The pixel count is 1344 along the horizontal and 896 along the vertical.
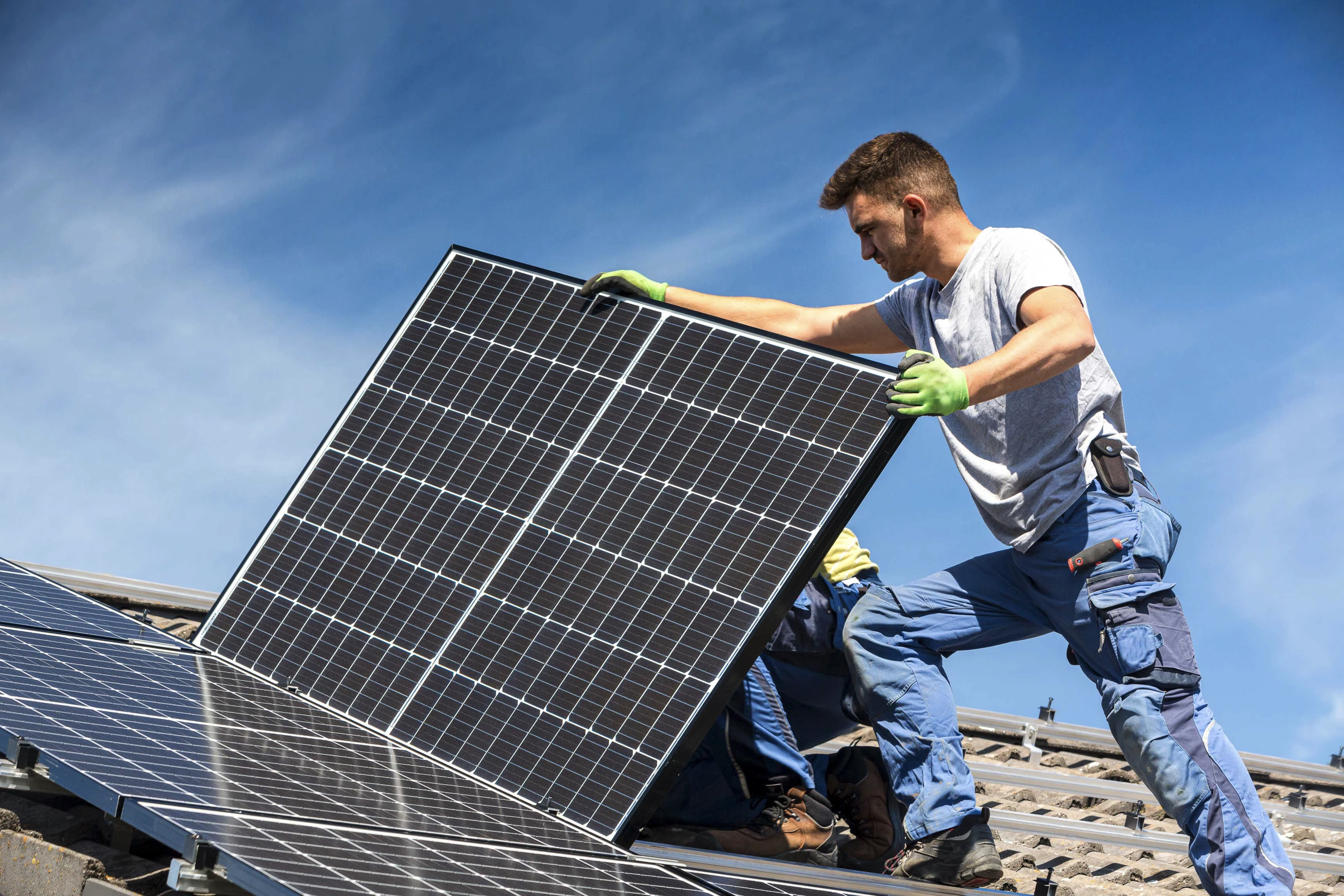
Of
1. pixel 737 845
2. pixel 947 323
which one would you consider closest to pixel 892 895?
pixel 737 845

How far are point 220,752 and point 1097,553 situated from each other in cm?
361

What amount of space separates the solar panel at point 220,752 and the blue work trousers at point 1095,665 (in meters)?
1.46

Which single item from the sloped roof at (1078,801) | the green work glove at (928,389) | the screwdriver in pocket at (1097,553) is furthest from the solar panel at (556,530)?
the sloped roof at (1078,801)

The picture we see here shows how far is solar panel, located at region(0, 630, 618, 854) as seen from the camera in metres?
4.82

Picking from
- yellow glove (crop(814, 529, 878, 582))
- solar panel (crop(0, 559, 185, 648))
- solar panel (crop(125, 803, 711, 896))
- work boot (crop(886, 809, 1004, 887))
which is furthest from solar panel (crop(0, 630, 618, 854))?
yellow glove (crop(814, 529, 878, 582))

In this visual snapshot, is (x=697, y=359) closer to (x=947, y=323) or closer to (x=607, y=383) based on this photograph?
(x=607, y=383)

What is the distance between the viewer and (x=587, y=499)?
21.6 ft

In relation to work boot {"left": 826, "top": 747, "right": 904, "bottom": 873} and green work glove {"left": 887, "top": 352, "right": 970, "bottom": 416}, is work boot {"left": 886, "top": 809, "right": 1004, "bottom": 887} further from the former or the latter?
green work glove {"left": 887, "top": 352, "right": 970, "bottom": 416}

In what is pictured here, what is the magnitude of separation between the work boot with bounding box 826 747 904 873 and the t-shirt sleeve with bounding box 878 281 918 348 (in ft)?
6.66

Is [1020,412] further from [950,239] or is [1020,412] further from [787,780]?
[787,780]

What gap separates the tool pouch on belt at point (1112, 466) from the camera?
5.97m

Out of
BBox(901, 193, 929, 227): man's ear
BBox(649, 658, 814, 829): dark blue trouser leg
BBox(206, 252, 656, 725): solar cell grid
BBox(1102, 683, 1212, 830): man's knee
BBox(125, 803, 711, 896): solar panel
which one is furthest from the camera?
BBox(206, 252, 656, 725): solar cell grid

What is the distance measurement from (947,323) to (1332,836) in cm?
514

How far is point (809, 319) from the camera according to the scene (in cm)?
751
